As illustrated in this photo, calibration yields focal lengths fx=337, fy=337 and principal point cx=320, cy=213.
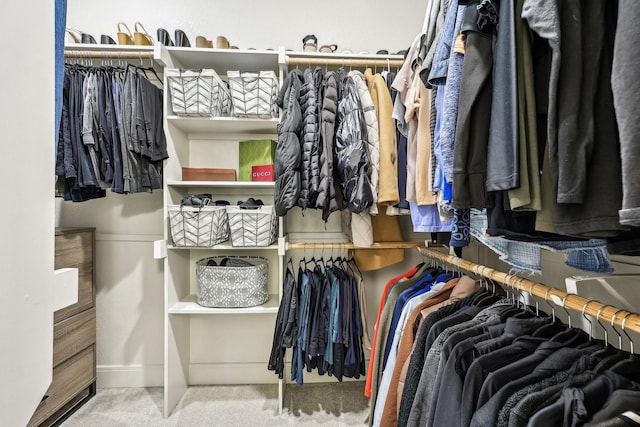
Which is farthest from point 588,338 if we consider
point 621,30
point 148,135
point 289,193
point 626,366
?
point 148,135

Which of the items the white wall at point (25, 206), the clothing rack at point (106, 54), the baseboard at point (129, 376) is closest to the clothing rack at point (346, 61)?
the clothing rack at point (106, 54)

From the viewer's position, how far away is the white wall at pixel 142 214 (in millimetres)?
2213

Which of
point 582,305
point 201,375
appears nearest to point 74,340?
point 201,375

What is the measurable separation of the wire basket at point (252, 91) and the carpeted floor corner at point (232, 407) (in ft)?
5.52

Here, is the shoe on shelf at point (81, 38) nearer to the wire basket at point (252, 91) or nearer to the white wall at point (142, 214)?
A: the white wall at point (142, 214)

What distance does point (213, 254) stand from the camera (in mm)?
2250

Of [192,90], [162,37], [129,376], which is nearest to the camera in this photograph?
[192,90]

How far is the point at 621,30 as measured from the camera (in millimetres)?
493

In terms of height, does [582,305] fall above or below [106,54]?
below

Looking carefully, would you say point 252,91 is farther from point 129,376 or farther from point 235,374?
point 129,376

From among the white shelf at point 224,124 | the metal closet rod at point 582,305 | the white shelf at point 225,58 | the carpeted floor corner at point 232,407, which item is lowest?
the carpeted floor corner at point 232,407

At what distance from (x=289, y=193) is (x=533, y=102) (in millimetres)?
1121

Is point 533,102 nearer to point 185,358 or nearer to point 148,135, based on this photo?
point 148,135

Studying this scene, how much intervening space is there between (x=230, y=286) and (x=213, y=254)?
0.44 meters
